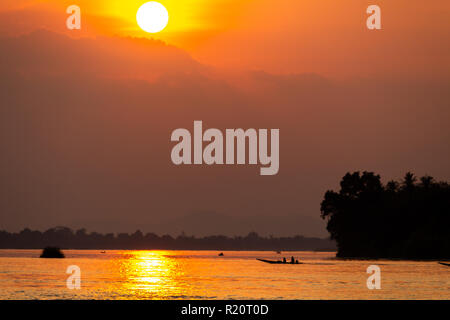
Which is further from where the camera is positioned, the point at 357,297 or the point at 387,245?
the point at 387,245

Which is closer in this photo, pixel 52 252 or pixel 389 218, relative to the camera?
pixel 389 218

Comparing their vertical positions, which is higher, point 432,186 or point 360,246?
point 432,186

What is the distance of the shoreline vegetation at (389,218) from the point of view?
146500mm

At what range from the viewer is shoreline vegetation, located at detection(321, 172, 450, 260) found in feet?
481

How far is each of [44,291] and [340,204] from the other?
110m

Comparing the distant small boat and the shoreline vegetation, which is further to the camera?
the distant small boat

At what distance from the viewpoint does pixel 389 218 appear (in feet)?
510

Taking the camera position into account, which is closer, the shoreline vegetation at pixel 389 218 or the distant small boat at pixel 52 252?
the shoreline vegetation at pixel 389 218

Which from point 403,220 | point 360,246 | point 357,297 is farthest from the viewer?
point 360,246

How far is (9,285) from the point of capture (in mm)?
69375

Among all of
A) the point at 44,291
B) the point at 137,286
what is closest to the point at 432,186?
the point at 137,286
